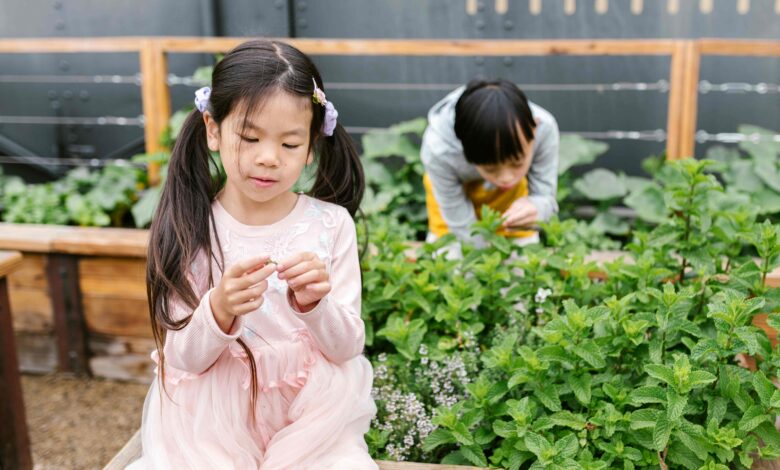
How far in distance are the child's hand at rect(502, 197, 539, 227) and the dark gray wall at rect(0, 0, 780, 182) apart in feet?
5.94

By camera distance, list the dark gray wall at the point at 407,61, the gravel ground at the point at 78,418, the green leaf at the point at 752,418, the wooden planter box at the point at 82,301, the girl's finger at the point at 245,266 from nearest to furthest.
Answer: the girl's finger at the point at 245,266 → the green leaf at the point at 752,418 → the gravel ground at the point at 78,418 → the wooden planter box at the point at 82,301 → the dark gray wall at the point at 407,61

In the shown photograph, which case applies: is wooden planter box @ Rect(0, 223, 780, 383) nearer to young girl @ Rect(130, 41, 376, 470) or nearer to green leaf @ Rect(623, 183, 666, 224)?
young girl @ Rect(130, 41, 376, 470)

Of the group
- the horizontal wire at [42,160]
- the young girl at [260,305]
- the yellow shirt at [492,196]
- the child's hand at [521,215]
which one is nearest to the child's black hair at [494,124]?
the child's hand at [521,215]

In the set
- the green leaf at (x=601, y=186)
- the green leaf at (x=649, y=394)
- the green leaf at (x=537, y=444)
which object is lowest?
the green leaf at (x=537, y=444)

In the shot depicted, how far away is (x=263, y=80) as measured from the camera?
161cm

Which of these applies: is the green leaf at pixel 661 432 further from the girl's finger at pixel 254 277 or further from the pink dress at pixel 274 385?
the girl's finger at pixel 254 277

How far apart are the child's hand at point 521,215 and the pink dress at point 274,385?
1.03m

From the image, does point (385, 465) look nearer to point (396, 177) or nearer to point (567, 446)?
point (567, 446)

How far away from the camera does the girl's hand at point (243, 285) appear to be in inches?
57.9

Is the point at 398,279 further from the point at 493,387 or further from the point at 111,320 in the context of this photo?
the point at 111,320

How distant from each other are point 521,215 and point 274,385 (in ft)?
4.09

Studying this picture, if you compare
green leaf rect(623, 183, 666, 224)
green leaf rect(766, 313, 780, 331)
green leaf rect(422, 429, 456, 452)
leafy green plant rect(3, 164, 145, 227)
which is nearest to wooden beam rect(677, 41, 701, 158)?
green leaf rect(623, 183, 666, 224)

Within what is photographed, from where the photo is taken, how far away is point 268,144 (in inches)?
63.0

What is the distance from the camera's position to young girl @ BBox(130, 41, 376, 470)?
1.61m
